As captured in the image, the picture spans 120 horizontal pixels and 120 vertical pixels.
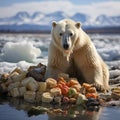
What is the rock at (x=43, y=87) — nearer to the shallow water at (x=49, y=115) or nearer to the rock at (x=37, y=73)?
the shallow water at (x=49, y=115)

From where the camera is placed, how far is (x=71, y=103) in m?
6.91

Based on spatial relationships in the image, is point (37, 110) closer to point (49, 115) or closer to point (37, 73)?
point (49, 115)

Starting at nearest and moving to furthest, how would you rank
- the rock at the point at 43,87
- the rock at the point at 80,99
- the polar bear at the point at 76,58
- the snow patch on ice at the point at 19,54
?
the rock at the point at 80,99 < the rock at the point at 43,87 < the polar bear at the point at 76,58 < the snow patch on ice at the point at 19,54

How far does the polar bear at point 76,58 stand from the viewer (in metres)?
7.43

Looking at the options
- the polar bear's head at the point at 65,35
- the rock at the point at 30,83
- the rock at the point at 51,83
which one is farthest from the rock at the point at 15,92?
the polar bear's head at the point at 65,35

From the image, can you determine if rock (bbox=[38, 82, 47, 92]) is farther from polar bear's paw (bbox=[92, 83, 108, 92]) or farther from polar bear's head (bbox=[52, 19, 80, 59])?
polar bear's paw (bbox=[92, 83, 108, 92])

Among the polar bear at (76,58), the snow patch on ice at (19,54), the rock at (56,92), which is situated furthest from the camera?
the snow patch on ice at (19,54)

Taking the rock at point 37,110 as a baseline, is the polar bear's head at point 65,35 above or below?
above

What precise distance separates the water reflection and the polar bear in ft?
3.14

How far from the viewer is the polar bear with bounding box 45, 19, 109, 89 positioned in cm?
743

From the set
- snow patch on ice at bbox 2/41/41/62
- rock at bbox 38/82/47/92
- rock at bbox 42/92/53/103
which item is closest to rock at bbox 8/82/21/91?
rock at bbox 38/82/47/92

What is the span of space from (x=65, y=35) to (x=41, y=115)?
1.64 meters

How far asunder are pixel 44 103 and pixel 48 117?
0.98 metres

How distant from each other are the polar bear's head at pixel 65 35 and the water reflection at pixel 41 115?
1.00 meters
